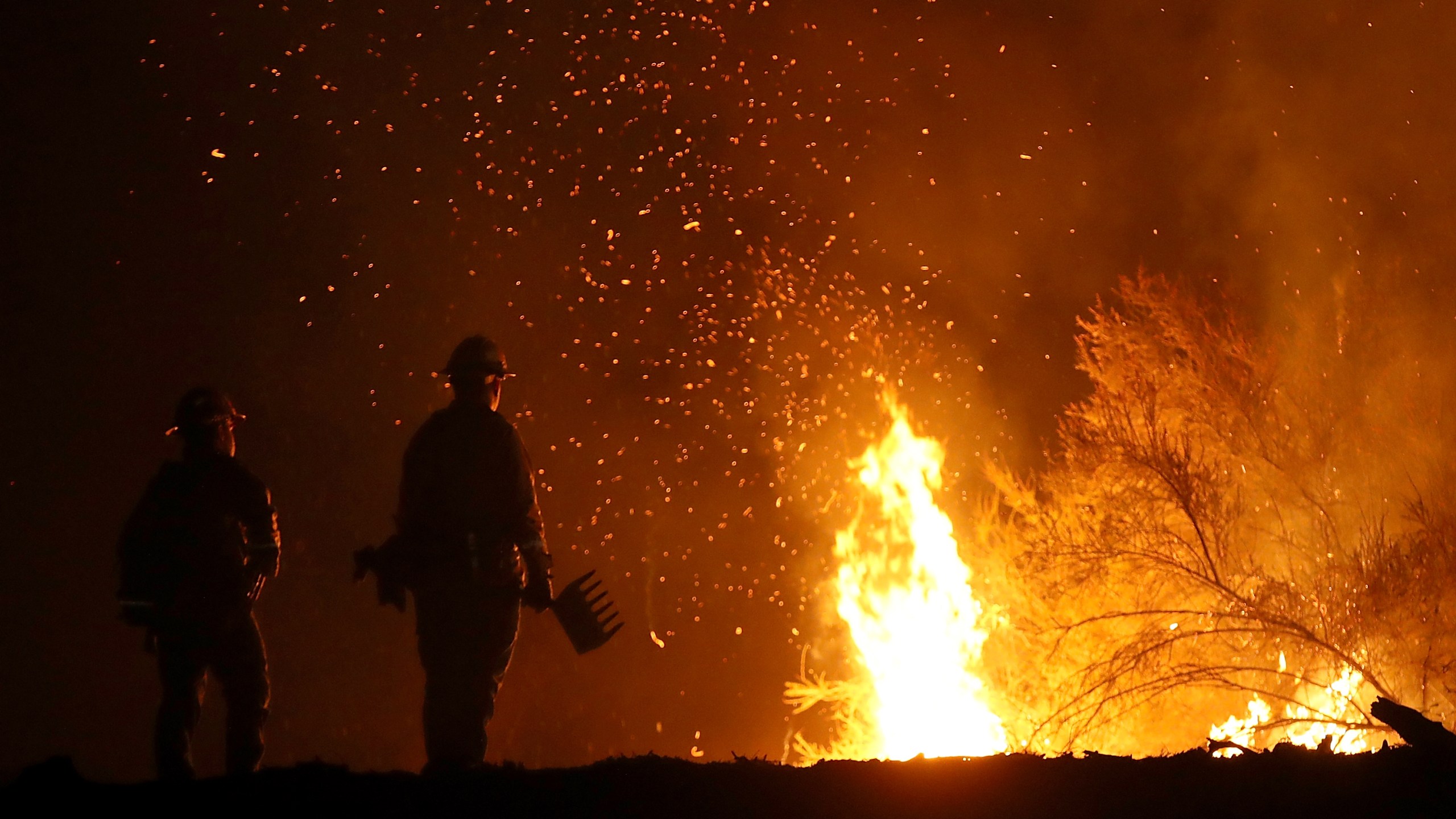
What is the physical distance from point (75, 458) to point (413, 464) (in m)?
15.4

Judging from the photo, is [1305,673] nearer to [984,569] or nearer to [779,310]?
[984,569]

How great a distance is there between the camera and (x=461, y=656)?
Answer: 208 inches

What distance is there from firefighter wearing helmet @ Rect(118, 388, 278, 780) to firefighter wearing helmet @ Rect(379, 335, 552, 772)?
2.46 ft

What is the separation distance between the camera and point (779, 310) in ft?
122

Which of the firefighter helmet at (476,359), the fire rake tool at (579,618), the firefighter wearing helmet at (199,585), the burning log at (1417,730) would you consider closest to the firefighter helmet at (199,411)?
the firefighter wearing helmet at (199,585)

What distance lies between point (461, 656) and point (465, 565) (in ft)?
1.32

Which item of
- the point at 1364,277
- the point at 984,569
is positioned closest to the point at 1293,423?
the point at 1364,277

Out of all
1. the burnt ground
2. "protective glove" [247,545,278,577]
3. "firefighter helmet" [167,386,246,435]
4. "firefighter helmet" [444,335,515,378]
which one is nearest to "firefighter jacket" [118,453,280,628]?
"protective glove" [247,545,278,577]

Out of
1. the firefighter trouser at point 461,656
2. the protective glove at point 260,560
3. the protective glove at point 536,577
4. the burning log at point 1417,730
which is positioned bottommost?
the burning log at point 1417,730

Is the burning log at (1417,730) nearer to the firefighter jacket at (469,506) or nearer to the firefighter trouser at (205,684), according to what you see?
the firefighter jacket at (469,506)

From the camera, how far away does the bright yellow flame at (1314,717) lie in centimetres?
1523

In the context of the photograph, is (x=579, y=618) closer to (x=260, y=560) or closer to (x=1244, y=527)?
(x=260, y=560)

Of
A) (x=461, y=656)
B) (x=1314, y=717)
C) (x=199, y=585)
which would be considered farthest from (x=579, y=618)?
(x=1314, y=717)

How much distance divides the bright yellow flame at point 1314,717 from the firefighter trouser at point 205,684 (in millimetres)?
12346
